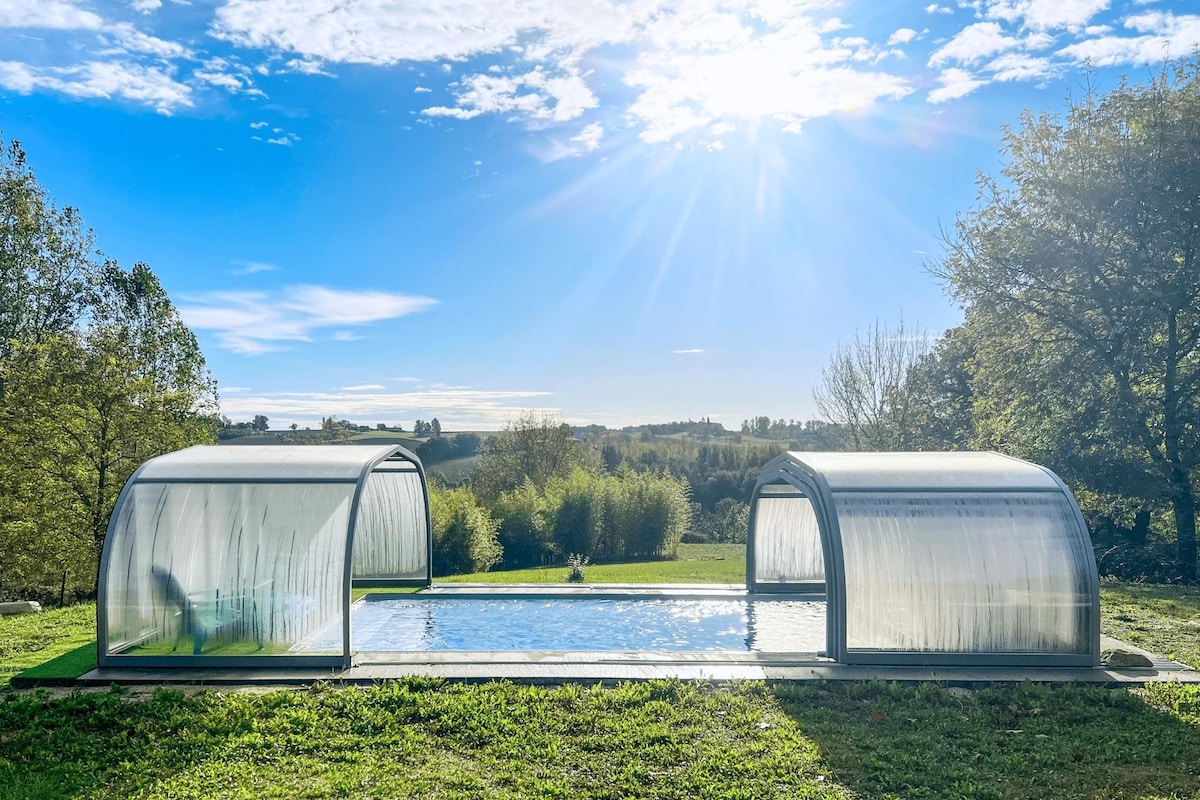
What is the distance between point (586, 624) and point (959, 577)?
20.1 feet

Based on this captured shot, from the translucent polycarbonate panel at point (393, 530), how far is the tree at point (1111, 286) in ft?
52.3

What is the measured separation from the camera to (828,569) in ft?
28.5

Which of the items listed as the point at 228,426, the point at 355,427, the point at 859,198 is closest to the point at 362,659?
the point at 859,198

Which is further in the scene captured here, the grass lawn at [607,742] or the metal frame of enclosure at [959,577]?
the metal frame of enclosure at [959,577]

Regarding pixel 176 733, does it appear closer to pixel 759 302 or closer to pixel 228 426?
pixel 759 302

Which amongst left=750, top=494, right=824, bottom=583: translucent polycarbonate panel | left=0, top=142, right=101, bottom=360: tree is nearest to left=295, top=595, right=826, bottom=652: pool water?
left=750, top=494, right=824, bottom=583: translucent polycarbonate panel

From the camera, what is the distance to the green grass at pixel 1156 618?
1003cm

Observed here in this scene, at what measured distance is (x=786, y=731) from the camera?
263 inches

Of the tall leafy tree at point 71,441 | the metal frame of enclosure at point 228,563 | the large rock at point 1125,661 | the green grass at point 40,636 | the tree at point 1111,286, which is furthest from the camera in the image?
the tree at point 1111,286

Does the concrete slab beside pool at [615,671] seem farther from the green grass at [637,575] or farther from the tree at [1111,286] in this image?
the tree at [1111,286]

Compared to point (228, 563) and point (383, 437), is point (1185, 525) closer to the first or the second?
point (228, 563)

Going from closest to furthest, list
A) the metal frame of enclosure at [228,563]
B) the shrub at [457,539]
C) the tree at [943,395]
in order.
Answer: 1. the metal frame of enclosure at [228,563]
2. the shrub at [457,539]
3. the tree at [943,395]

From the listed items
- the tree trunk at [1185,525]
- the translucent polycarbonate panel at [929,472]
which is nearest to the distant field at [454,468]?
the tree trunk at [1185,525]

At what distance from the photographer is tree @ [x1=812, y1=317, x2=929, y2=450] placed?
95.1ft
